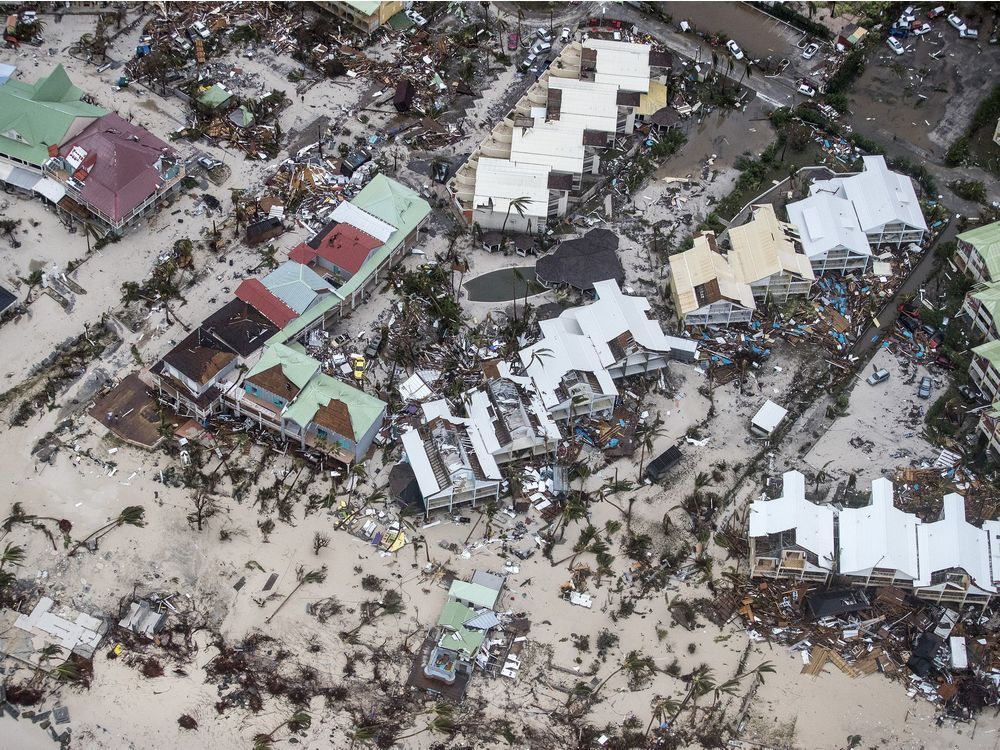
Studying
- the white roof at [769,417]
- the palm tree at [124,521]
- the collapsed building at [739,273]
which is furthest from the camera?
the collapsed building at [739,273]

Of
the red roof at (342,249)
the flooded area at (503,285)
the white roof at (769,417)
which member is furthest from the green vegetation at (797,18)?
the red roof at (342,249)

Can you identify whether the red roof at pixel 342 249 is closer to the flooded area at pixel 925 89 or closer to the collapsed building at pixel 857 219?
the collapsed building at pixel 857 219

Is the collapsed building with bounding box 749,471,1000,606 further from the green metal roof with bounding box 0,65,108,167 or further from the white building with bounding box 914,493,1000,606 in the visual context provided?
the green metal roof with bounding box 0,65,108,167

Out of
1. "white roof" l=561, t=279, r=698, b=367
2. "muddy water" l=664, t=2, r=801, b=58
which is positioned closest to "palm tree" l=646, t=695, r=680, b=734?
"white roof" l=561, t=279, r=698, b=367

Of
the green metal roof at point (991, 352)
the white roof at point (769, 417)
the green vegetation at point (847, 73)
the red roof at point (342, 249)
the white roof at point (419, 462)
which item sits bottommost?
the white roof at point (419, 462)

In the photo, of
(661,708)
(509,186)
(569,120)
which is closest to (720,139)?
(569,120)
